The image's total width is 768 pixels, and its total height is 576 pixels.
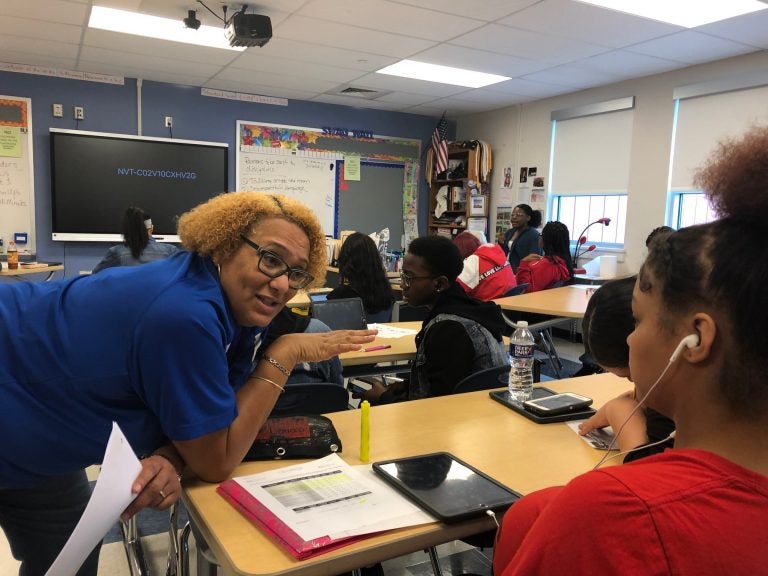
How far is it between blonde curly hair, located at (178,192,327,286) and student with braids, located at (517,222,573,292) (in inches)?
159

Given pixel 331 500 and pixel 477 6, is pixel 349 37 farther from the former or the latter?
pixel 331 500

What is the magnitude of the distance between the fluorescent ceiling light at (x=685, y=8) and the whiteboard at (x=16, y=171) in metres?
5.45

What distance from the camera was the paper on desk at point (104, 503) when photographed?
0.91m

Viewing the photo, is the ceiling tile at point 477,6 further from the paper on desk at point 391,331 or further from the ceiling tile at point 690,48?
the paper on desk at point 391,331

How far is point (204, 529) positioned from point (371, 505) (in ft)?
1.04

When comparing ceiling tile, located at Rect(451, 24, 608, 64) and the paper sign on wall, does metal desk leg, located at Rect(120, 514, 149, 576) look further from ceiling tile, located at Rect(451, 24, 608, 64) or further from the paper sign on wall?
the paper sign on wall

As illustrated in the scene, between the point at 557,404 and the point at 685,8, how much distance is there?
11.2 ft

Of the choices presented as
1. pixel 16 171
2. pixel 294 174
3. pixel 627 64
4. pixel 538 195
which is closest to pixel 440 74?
pixel 627 64

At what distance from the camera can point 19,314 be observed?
3.94ft

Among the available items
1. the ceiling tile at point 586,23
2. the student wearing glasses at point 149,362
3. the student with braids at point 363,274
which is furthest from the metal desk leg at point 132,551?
the ceiling tile at point 586,23

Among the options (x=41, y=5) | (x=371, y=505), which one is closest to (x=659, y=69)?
(x=41, y=5)

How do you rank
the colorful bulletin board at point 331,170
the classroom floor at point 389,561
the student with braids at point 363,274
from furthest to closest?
the colorful bulletin board at point 331,170 < the student with braids at point 363,274 < the classroom floor at point 389,561

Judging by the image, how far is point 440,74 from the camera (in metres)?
5.82

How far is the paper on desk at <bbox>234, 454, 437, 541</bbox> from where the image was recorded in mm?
1062
